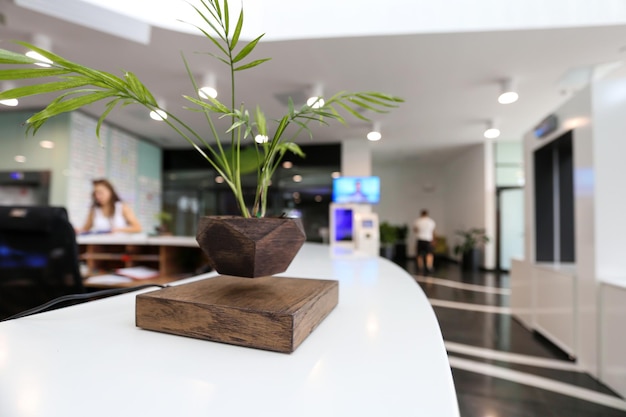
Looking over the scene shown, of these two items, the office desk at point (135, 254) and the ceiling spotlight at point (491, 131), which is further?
the ceiling spotlight at point (491, 131)

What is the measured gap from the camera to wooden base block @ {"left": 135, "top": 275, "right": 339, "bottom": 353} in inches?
18.8

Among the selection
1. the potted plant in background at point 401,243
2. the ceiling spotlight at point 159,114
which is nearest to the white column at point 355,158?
the potted plant in background at point 401,243

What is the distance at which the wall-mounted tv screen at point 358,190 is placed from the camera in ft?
19.5

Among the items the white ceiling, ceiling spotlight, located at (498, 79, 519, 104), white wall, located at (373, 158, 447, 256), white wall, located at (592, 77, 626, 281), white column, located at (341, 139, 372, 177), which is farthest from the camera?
white wall, located at (373, 158, 447, 256)

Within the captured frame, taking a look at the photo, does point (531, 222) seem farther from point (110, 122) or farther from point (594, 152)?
point (110, 122)

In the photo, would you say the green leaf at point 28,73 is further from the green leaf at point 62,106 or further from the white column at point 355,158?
the white column at point 355,158

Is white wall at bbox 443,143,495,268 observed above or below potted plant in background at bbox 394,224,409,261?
above

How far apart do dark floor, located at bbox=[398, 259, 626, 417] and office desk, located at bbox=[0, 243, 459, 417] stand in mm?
670

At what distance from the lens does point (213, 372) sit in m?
0.42

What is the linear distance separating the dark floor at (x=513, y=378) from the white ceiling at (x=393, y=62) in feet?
8.82

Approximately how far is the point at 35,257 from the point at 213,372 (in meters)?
1.42

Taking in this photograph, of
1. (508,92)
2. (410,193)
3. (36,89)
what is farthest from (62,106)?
(410,193)

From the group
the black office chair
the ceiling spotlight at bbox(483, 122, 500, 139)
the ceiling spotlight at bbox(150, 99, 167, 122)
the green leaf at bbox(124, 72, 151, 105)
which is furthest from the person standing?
the green leaf at bbox(124, 72, 151, 105)

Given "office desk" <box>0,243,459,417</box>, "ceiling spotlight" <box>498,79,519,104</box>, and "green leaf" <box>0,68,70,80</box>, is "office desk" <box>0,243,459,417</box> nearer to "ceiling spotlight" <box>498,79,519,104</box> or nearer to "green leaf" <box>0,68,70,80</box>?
"green leaf" <box>0,68,70,80</box>
